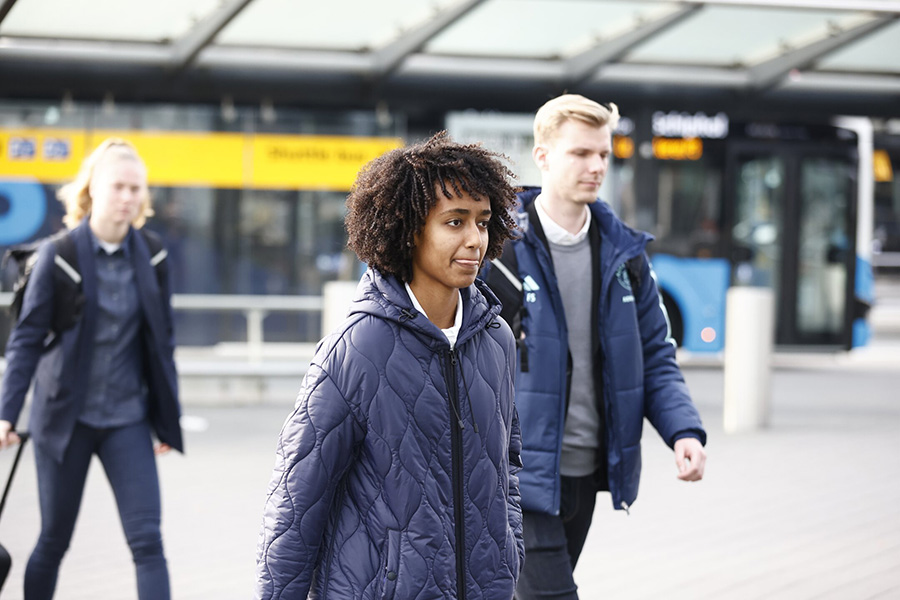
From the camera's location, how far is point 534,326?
3.09 m

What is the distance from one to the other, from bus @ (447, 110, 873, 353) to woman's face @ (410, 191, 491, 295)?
32.9 feet

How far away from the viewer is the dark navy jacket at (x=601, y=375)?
303 cm

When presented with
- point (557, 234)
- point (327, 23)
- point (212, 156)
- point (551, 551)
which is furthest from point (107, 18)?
point (551, 551)

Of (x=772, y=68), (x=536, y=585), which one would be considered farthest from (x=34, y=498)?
(x=772, y=68)

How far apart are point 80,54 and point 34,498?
5706 mm

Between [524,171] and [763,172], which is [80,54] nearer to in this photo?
[524,171]

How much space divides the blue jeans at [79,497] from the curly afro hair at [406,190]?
1.84 m

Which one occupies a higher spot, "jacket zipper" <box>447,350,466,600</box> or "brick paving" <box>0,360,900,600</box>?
"jacket zipper" <box>447,350,466,600</box>

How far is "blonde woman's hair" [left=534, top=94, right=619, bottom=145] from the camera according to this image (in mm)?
3174

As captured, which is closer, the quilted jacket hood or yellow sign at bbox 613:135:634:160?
the quilted jacket hood

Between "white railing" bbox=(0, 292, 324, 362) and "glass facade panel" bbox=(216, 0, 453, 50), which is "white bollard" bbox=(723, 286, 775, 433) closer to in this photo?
"glass facade panel" bbox=(216, 0, 453, 50)

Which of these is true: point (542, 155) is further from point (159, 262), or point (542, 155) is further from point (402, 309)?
point (159, 262)

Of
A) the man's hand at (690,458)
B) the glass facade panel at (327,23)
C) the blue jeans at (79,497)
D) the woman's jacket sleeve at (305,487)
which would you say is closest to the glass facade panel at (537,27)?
the glass facade panel at (327,23)

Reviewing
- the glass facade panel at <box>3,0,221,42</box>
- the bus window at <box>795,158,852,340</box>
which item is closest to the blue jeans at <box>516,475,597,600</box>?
the glass facade panel at <box>3,0,221,42</box>
